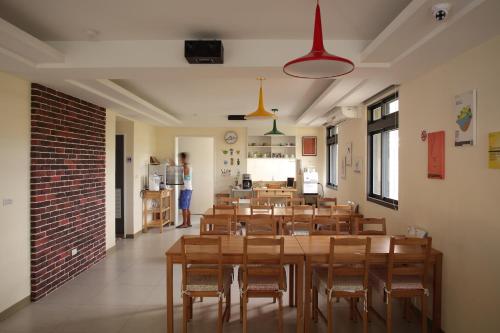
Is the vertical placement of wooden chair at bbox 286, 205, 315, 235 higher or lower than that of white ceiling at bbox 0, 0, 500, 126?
lower

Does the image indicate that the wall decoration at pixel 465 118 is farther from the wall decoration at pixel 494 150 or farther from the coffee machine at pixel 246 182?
the coffee machine at pixel 246 182

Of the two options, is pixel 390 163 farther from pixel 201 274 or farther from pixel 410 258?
pixel 201 274

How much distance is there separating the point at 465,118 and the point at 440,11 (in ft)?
3.51

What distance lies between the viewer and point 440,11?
2.03 m

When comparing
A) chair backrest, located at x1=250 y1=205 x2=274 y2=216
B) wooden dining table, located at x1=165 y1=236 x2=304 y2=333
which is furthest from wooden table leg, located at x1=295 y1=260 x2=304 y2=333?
chair backrest, located at x1=250 y1=205 x2=274 y2=216

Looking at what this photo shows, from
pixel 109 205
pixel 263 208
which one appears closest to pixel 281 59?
pixel 263 208

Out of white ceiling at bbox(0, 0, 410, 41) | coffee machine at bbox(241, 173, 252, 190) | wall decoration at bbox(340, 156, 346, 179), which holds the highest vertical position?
white ceiling at bbox(0, 0, 410, 41)

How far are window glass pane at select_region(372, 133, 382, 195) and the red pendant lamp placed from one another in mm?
3081

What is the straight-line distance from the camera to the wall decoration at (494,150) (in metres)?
2.37

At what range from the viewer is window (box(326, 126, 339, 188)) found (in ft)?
25.2

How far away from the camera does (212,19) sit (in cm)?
264

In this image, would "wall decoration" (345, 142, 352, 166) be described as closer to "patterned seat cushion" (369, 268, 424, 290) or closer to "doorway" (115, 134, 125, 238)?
"patterned seat cushion" (369, 268, 424, 290)

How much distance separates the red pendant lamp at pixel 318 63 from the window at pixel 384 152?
2.37 m

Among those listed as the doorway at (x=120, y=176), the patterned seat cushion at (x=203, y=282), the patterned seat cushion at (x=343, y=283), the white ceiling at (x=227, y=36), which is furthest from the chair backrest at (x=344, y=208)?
the doorway at (x=120, y=176)
